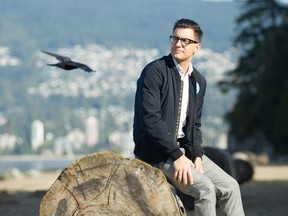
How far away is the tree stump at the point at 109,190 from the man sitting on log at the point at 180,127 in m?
→ 0.12

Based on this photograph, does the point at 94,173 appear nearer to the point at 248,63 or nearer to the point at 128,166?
the point at 128,166

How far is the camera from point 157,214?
8062 millimetres

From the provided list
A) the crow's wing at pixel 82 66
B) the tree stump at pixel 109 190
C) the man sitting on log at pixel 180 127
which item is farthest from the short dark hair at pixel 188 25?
the crow's wing at pixel 82 66

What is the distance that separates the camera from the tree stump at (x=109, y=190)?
8086 millimetres

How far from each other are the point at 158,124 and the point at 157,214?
0.68 meters

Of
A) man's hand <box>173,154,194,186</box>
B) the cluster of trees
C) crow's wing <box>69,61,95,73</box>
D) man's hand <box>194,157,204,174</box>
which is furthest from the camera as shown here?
the cluster of trees

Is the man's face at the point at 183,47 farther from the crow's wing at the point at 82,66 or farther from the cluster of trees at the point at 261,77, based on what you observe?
the cluster of trees at the point at 261,77

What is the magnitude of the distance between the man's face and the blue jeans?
2.45ft

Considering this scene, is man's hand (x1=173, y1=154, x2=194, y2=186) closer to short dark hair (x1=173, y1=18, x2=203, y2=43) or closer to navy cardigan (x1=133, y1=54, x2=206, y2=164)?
navy cardigan (x1=133, y1=54, x2=206, y2=164)

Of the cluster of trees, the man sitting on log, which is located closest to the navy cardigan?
the man sitting on log

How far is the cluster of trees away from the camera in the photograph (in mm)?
52094

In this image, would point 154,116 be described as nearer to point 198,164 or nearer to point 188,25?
point 198,164

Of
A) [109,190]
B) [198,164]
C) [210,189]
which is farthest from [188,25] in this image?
[109,190]

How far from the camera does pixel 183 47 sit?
8086mm
